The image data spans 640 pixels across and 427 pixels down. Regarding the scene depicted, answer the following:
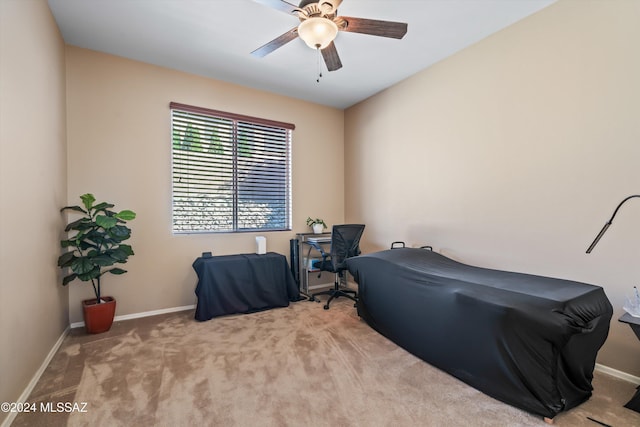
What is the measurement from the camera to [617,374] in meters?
2.10

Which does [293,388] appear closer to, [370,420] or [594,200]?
[370,420]

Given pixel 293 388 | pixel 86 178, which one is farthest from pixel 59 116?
pixel 293 388

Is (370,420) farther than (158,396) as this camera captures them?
No

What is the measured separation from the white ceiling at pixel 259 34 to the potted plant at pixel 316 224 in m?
2.01

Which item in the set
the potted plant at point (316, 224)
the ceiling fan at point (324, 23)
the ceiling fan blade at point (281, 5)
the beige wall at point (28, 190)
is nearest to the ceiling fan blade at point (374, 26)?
the ceiling fan at point (324, 23)

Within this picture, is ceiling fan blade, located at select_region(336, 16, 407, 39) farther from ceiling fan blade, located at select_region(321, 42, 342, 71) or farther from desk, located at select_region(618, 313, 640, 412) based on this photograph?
desk, located at select_region(618, 313, 640, 412)

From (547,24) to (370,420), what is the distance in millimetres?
3352

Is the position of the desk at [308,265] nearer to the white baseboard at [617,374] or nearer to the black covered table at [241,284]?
the black covered table at [241,284]

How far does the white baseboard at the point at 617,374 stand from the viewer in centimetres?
202

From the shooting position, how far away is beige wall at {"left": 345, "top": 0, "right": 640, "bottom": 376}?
206cm

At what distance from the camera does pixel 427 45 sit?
9.68ft

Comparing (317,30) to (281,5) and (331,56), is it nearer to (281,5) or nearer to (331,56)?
(281,5)

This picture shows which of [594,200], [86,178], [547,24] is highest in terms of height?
[547,24]

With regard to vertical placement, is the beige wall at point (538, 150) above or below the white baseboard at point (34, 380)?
above
